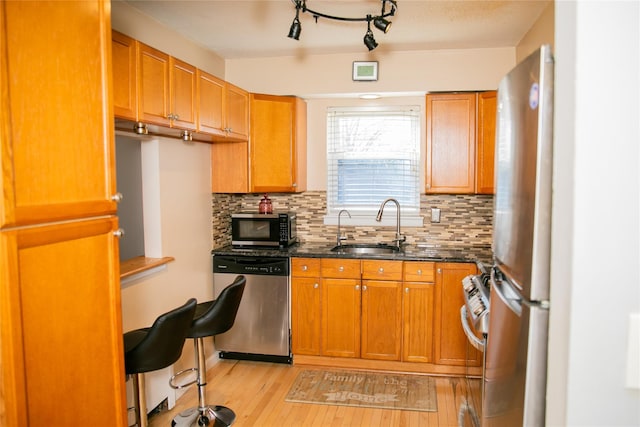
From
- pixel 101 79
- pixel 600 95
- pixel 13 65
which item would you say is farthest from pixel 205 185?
pixel 600 95

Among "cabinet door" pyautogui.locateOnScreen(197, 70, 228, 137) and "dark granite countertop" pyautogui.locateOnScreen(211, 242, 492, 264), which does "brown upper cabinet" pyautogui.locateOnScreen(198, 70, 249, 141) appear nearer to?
"cabinet door" pyautogui.locateOnScreen(197, 70, 228, 137)

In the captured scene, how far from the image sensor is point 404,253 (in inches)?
151

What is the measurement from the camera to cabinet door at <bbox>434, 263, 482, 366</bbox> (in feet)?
11.9

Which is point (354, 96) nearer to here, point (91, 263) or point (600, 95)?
point (91, 263)

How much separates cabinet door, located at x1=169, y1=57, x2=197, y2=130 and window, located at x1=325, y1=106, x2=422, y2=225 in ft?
5.08

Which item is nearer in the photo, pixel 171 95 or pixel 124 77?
pixel 124 77

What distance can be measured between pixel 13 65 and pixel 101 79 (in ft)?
1.24

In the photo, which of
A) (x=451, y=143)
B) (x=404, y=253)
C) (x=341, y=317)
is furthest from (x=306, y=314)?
(x=451, y=143)

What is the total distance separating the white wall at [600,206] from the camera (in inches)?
37.1

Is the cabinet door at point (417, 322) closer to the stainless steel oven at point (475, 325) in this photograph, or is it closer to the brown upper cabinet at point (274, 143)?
the stainless steel oven at point (475, 325)

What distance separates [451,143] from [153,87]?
2.34m

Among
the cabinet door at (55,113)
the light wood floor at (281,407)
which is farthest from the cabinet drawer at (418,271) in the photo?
the cabinet door at (55,113)

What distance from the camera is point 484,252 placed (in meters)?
3.95

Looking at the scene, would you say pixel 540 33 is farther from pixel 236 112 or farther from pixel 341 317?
pixel 341 317
